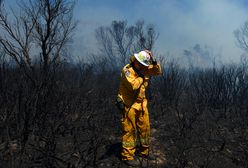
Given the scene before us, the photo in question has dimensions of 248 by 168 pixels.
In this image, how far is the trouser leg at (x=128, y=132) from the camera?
5145 mm

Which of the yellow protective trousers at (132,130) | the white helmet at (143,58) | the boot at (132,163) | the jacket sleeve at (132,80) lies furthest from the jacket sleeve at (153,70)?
the boot at (132,163)

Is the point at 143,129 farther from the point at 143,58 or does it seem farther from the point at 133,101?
the point at 143,58

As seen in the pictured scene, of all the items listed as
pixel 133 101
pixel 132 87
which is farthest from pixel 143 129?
pixel 132 87

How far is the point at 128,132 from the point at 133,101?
0.45 metres

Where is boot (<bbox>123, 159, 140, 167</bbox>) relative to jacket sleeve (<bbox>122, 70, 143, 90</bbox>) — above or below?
below

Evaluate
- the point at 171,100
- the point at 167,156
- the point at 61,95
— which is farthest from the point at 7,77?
the point at 171,100

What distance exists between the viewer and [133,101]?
206 inches

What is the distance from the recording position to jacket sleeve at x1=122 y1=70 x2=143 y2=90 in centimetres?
499

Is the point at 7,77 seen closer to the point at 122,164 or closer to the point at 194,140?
the point at 122,164

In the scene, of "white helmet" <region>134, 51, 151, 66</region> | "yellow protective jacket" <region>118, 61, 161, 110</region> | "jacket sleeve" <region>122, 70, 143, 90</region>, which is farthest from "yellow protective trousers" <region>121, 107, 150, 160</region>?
"white helmet" <region>134, 51, 151, 66</region>

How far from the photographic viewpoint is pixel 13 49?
9883 millimetres

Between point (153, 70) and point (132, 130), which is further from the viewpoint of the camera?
point (153, 70)

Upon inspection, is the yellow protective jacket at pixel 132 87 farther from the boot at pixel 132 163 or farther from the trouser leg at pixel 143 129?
the boot at pixel 132 163

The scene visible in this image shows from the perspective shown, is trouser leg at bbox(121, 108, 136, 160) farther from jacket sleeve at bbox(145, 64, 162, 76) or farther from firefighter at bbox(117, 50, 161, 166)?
jacket sleeve at bbox(145, 64, 162, 76)
